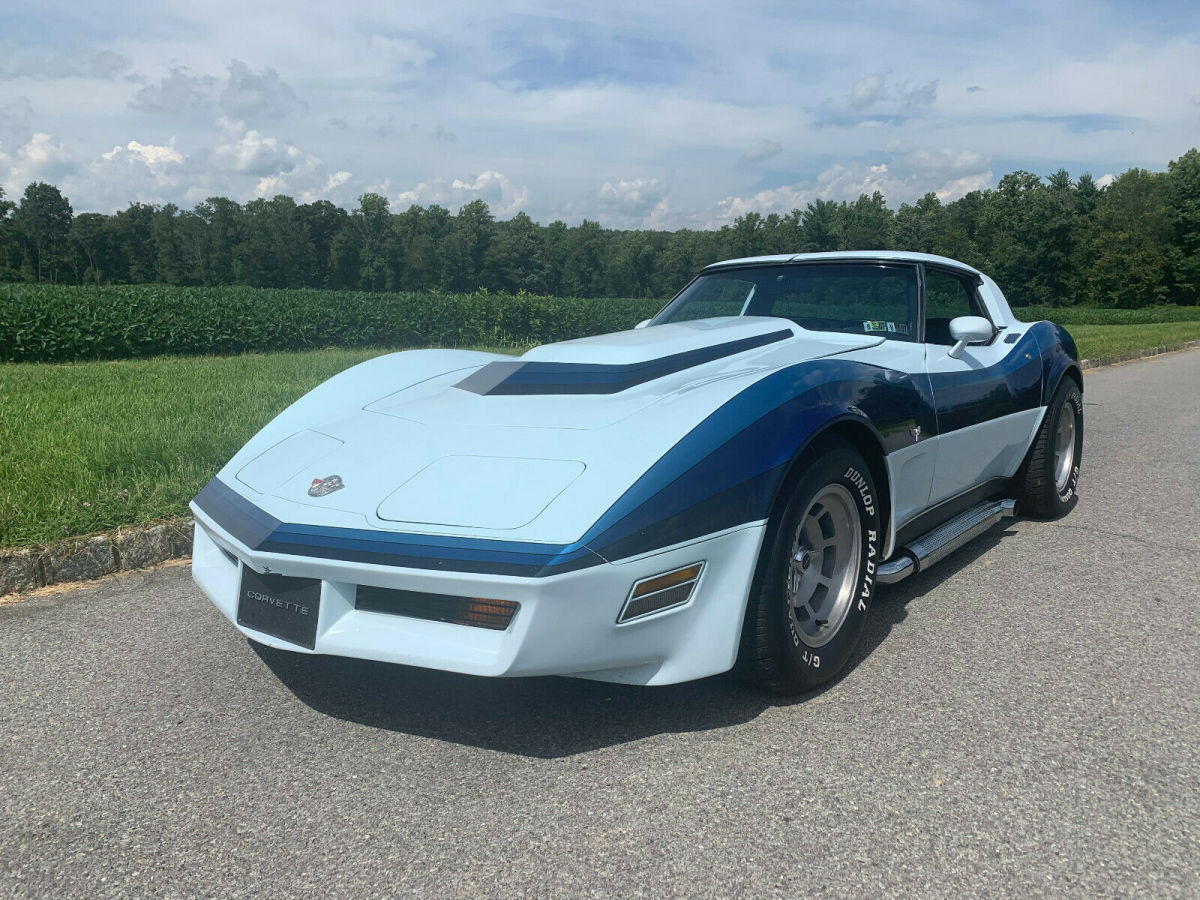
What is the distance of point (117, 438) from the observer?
518 cm

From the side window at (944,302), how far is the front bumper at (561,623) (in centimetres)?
197

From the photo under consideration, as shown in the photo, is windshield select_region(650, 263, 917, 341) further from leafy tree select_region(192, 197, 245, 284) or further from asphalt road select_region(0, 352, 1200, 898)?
leafy tree select_region(192, 197, 245, 284)

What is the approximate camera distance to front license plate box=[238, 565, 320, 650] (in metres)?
2.13

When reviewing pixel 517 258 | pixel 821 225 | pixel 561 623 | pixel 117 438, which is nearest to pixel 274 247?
pixel 517 258

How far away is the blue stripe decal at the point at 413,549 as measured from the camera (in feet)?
6.29

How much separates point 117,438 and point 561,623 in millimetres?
4316

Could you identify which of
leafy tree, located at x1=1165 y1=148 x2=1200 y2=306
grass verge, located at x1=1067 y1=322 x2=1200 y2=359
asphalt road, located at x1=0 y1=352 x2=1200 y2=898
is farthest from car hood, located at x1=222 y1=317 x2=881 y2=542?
leafy tree, located at x1=1165 y1=148 x2=1200 y2=306

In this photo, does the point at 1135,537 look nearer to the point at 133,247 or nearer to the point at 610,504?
the point at 610,504

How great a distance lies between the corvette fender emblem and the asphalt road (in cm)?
62

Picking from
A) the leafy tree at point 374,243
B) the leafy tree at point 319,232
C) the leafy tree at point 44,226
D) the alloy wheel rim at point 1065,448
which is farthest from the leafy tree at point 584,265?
the alloy wheel rim at point 1065,448

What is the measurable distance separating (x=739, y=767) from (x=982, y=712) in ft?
2.52

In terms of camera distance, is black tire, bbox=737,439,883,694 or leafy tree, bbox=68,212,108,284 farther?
leafy tree, bbox=68,212,108,284

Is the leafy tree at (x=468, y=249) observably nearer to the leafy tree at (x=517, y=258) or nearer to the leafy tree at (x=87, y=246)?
the leafy tree at (x=517, y=258)

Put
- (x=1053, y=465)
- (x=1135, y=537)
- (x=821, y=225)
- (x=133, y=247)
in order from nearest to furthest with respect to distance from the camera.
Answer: (x=1135, y=537) → (x=1053, y=465) → (x=821, y=225) → (x=133, y=247)
